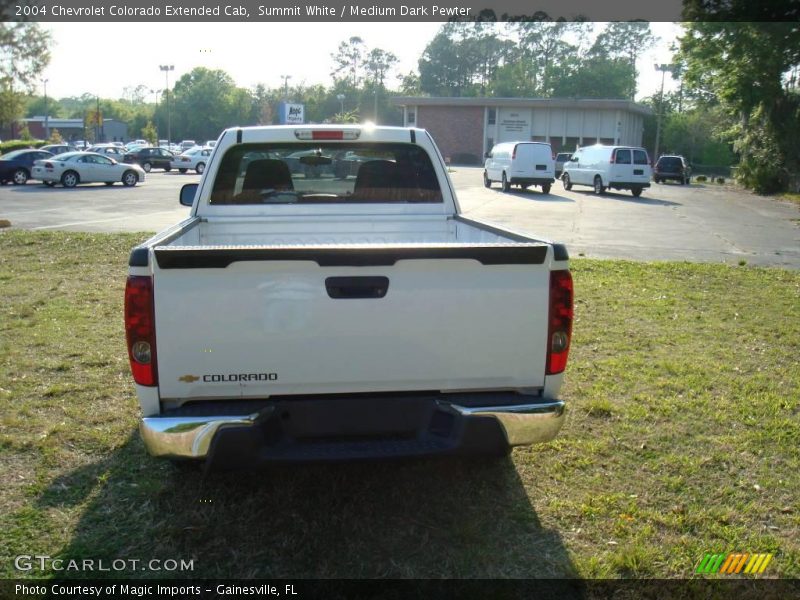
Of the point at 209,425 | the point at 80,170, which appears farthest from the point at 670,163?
the point at 209,425

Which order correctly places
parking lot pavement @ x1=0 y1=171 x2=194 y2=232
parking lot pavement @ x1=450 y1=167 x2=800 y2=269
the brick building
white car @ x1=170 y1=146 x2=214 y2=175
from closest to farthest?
1. parking lot pavement @ x1=450 y1=167 x2=800 y2=269
2. parking lot pavement @ x1=0 y1=171 x2=194 y2=232
3. white car @ x1=170 y1=146 x2=214 y2=175
4. the brick building

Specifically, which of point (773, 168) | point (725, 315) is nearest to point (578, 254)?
point (725, 315)

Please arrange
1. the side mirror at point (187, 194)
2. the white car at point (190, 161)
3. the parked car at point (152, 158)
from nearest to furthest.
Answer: the side mirror at point (187, 194)
the white car at point (190, 161)
the parked car at point (152, 158)

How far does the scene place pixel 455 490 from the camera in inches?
174

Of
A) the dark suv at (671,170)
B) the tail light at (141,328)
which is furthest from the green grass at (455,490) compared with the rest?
the dark suv at (671,170)

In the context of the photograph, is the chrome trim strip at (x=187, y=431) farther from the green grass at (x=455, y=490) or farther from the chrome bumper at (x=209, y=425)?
the green grass at (x=455, y=490)

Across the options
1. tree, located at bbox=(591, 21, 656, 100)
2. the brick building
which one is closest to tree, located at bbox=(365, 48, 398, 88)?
tree, located at bbox=(591, 21, 656, 100)

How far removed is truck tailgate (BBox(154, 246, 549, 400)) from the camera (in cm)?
339

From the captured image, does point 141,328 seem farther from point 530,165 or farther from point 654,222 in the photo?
point 530,165

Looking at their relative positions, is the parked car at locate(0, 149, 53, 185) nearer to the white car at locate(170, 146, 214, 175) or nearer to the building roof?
the white car at locate(170, 146, 214, 175)

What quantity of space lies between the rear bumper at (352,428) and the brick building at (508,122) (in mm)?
63696

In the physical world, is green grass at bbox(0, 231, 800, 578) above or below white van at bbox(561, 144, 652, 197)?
below
